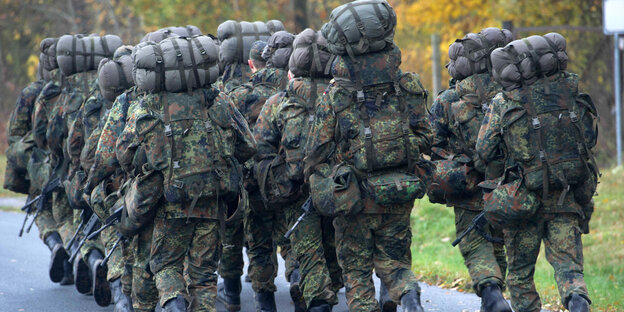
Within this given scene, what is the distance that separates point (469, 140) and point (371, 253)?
141 centimetres

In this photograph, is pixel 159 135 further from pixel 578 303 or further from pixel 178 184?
pixel 578 303

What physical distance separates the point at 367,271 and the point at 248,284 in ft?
12.0

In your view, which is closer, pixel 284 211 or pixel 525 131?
pixel 525 131

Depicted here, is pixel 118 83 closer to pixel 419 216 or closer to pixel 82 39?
pixel 82 39

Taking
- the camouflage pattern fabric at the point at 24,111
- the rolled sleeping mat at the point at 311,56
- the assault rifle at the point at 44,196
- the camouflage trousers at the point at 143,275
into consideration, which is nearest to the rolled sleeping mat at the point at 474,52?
the rolled sleeping mat at the point at 311,56


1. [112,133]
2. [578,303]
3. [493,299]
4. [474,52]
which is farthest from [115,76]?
[578,303]

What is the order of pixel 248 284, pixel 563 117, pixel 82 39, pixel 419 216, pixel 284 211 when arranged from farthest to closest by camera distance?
pixel 419 216
pixel 248 284
pixel 82 39
pixel 284 211
pixel 563 117

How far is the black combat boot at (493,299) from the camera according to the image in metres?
6.39

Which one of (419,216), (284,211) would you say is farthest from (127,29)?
(284,211)

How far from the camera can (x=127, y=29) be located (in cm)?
2995

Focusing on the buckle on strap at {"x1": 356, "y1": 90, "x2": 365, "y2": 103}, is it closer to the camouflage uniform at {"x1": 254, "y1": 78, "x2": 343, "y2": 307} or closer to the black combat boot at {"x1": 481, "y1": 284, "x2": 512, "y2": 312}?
the camouflage uniform at {"x1": 254, "y1": 78, "x2": 343, "y2": 307}

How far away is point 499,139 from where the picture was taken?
6.16 meters

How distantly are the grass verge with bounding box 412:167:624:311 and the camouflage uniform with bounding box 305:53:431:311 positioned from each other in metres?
2.55

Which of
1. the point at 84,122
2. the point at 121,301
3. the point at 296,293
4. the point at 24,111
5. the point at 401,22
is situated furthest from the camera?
the point at 401,22
